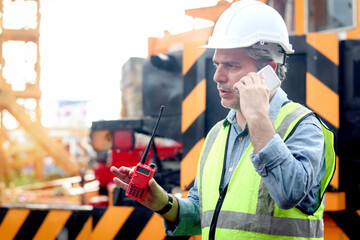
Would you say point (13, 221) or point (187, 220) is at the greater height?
point (187, 220)

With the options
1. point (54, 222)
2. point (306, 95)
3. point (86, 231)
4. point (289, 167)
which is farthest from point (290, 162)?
point (54, 222)

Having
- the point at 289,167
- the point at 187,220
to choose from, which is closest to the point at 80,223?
the point at 187,220

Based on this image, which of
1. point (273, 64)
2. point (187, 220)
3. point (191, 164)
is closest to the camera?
point (273, 64)

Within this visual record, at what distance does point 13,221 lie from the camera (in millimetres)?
3420

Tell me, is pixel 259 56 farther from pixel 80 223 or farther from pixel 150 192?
pixel 80 223

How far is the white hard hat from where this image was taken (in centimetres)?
182

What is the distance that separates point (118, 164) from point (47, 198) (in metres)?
5.12

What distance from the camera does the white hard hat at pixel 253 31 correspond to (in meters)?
1.82

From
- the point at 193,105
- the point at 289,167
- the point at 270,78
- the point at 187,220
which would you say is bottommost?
the point at 187,220

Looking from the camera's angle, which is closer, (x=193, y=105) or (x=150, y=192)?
(x=150, y=192)

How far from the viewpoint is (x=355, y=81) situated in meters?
2.77

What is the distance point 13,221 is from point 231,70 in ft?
7.76

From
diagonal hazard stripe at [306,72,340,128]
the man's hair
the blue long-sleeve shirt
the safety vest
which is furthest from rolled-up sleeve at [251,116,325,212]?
diagonal hazard stripe at [306,72,340,128]

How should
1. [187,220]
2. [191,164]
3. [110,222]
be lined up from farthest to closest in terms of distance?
[110,222] < [191,164] < [187,220]
